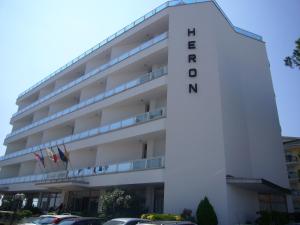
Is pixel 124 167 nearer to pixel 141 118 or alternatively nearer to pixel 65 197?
pixel 141 118

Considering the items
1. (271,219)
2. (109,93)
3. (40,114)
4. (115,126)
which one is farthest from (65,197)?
(271,219)

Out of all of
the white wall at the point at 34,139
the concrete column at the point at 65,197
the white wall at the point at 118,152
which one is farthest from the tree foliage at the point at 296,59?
the white wall at the point at 34,139

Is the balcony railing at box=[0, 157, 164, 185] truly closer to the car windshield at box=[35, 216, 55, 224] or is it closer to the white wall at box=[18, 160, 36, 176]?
the white wall at box=[18, 160, 36, 176]

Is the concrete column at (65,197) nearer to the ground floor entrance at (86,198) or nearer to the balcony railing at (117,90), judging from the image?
the ground floor entrance at (86,198)

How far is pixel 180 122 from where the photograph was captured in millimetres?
24062

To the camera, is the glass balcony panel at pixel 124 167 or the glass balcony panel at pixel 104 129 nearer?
the glass balcony panel at pixel 124 167

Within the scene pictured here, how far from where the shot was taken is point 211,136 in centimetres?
2256

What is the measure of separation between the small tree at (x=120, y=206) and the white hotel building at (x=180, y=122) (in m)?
1.64

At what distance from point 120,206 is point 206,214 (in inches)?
266

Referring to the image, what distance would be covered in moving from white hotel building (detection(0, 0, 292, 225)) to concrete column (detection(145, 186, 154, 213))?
0.08 m

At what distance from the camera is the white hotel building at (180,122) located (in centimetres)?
2231

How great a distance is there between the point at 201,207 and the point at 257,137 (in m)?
10.7

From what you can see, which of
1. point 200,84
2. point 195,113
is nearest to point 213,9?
point 200,84

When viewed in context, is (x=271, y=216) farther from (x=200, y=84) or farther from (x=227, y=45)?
(x=227, y=45)
